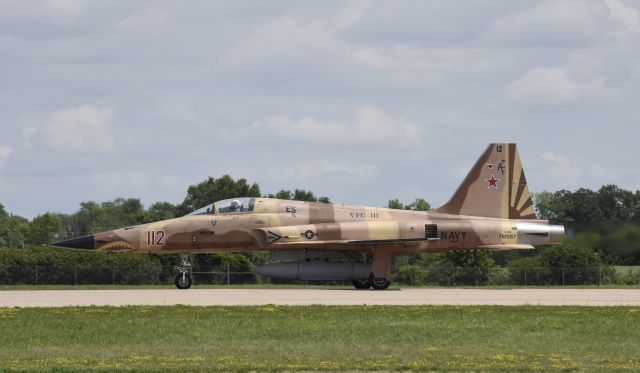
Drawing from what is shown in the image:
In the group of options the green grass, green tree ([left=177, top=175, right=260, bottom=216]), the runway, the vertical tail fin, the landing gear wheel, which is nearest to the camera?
the green grass

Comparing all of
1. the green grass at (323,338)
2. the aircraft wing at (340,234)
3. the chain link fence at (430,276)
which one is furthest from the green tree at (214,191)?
the green grass at (323,338)

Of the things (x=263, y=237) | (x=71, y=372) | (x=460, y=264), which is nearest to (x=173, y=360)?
(x=71, y=372)

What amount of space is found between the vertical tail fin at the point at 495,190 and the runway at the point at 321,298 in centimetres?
395

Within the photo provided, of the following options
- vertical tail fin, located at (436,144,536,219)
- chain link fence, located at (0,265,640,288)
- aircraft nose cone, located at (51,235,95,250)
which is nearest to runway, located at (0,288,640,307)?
aircraft nose cone, located at (51,235,95,250)

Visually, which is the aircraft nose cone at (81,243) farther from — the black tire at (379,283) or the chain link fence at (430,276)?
the black tire at (379,283)

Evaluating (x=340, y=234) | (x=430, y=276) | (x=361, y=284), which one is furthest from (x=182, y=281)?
(x=430, y=276)

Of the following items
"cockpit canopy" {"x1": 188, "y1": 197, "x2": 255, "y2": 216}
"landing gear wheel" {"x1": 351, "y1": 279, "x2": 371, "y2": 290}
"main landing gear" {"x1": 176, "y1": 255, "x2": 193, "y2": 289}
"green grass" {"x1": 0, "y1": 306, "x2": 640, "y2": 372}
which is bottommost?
"green grass" {"x1": 0, "y1": 306, "x2": 640, "y2": 372}

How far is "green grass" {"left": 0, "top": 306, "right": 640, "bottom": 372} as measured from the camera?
15.8 metres

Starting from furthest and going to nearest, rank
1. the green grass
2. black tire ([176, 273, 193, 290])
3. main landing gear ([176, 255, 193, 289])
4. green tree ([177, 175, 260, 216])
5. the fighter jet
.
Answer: green tree ([177, 175, 260, 216]) < black tire ([176, 273, 193, 290]) < main landing gear ([176, 255, 193, 289]) < the fighter jet < the green grass

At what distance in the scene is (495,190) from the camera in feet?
125

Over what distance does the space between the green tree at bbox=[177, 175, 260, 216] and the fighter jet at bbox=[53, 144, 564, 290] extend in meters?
→ 43.1

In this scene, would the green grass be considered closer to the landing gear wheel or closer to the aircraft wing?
the aircraft wing

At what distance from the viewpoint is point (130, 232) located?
116 feet

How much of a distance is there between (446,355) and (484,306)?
31.9 ft
